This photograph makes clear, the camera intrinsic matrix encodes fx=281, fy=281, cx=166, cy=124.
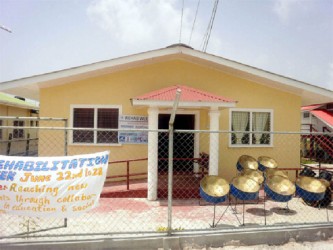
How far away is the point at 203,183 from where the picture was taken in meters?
6.02

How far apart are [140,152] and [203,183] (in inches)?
146

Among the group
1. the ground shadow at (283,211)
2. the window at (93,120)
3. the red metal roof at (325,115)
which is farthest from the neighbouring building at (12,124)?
the red metal roof at (325,115)

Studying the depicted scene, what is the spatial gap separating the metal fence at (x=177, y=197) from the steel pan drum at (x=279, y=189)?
0.02 meters

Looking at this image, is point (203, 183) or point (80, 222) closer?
point (80, 222)

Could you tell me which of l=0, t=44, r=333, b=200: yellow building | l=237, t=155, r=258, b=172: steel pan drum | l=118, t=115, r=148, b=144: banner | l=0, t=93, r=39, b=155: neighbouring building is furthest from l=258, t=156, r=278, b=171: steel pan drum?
l=0, t=93, r=39, b=155: neighbouring building

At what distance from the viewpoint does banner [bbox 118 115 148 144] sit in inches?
362

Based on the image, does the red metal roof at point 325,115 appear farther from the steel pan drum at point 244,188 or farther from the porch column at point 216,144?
the steel pan drum at point 244,188

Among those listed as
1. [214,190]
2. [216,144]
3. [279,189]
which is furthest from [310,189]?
[216,144]

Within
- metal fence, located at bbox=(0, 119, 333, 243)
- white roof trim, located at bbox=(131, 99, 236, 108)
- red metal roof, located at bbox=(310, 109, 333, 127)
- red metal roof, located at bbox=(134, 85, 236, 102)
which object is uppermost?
red metal roof, located at bbox=(310, 109, 333, 127)

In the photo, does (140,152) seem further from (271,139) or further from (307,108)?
(307,108)

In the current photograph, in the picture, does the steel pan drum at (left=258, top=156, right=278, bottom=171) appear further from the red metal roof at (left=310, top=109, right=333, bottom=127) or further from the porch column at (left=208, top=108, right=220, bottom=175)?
the red metal roof at (left=310, top=109, right=333, bottom=127)

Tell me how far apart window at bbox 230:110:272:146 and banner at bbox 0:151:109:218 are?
6416 mm

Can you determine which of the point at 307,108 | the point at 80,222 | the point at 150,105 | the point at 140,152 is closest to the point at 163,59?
the point at 150,105

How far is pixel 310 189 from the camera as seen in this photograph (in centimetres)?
639
